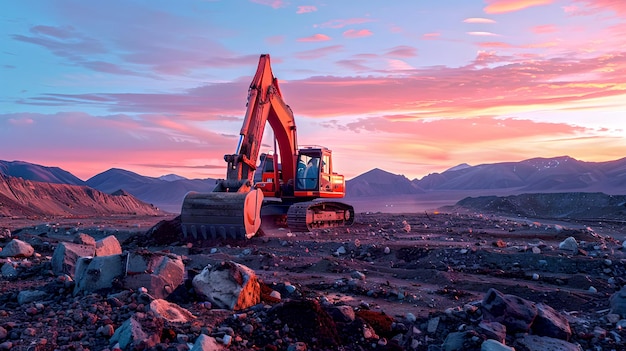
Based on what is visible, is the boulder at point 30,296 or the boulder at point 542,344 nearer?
the boulder at point 542,344

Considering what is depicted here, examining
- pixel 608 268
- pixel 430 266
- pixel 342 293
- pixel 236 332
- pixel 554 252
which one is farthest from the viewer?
pixel 554 252

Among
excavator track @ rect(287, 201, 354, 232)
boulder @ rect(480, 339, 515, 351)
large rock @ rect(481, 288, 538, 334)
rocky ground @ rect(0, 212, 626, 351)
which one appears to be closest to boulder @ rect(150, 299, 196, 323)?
rocky ground @ rect(0, 212, 626, 351)

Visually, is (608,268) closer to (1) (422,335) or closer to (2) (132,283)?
(1) (422,335)

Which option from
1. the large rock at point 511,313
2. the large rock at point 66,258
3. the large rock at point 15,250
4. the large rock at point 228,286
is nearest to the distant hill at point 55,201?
the large rock at point 15,250

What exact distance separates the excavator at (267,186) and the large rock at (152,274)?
7511 millimetres

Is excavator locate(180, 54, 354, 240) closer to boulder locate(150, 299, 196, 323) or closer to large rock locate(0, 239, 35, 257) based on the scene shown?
large rock locate(0, 239, 35, 257)

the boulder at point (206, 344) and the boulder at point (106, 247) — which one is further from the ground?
the boulder at point (106, 247)

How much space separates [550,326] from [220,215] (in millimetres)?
9960

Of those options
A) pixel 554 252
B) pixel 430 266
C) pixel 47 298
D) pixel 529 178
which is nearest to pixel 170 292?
pixel 47 298

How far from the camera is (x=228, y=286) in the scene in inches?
261

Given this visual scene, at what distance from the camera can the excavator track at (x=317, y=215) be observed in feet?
60.6

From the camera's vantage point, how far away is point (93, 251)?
9.12m

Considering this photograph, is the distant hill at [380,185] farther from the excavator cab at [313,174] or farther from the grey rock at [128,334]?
the grey rock at [128,334]

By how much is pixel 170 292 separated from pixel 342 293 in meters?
2.81
